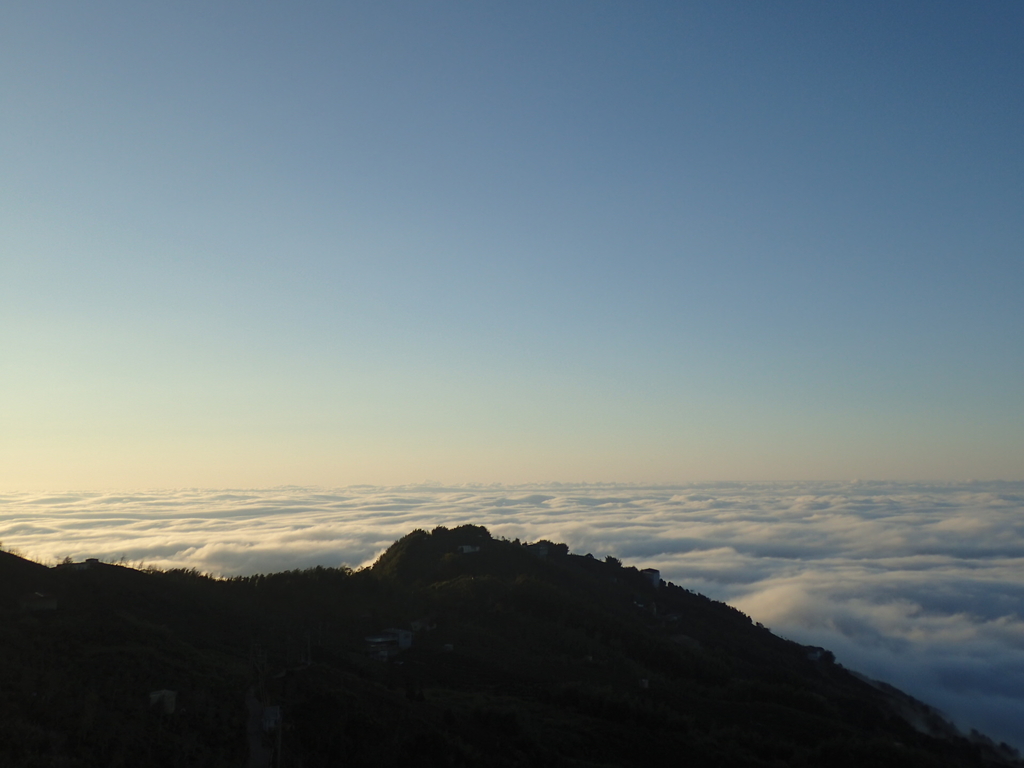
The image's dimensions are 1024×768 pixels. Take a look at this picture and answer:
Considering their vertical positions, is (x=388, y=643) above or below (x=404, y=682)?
above

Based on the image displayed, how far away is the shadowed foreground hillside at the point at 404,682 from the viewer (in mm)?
21547

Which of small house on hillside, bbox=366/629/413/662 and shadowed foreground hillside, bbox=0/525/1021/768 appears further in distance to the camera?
small house on hillside, bbox=366/629/413/662

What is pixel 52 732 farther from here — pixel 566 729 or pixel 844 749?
pixel 844 749

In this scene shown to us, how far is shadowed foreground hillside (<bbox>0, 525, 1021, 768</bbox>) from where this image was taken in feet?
70.7

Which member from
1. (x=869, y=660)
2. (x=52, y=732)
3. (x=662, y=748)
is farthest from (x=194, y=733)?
(x=869, y=660)

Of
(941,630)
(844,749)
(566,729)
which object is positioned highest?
(566,729)

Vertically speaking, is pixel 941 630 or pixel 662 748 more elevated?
pixel 662 748

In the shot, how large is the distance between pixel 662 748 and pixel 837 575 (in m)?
125

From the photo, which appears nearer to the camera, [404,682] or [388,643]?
[404,682]

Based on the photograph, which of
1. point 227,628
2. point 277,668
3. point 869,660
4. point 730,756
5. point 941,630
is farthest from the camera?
point 941,630

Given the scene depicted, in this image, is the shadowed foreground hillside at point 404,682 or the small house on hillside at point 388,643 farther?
the small house on hillside at point 388,643

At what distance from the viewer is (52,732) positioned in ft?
61.2

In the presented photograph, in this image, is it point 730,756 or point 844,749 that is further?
point 844,749

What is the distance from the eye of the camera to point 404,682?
112ft
